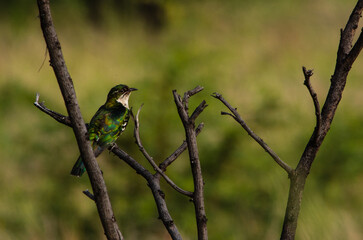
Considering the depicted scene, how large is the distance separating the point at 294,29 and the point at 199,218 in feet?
39.4

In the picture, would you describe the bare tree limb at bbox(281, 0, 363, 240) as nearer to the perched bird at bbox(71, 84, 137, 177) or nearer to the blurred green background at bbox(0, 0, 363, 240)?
the blurred green background at bbox(0, 0, 363, 240)

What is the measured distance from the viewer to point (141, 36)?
11.8 meters

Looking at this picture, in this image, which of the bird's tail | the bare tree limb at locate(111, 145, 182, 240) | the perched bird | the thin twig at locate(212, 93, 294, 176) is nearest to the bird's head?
the perched bird

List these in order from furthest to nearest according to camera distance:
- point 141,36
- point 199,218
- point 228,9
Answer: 1. point 228,9
2. point 141,36
3. point 199,218

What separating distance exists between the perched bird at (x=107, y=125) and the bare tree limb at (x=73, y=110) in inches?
41.3

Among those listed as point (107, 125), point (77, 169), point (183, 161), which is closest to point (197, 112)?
point (77, 169)

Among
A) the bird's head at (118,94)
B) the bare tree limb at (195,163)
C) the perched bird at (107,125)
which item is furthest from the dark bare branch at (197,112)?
the bird's head at (118,94)

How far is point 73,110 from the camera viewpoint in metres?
0.98

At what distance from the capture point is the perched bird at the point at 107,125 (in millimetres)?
2135

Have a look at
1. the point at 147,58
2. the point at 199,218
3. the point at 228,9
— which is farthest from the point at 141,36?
the point at 199,218

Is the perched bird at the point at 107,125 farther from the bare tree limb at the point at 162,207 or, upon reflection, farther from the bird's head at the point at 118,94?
the bare tree limb at the point at 162,207

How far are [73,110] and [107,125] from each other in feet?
4.43

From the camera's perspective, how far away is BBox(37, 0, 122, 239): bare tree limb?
3.18 feet

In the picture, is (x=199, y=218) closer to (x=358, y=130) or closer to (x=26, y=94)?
(x=358, y=130)
